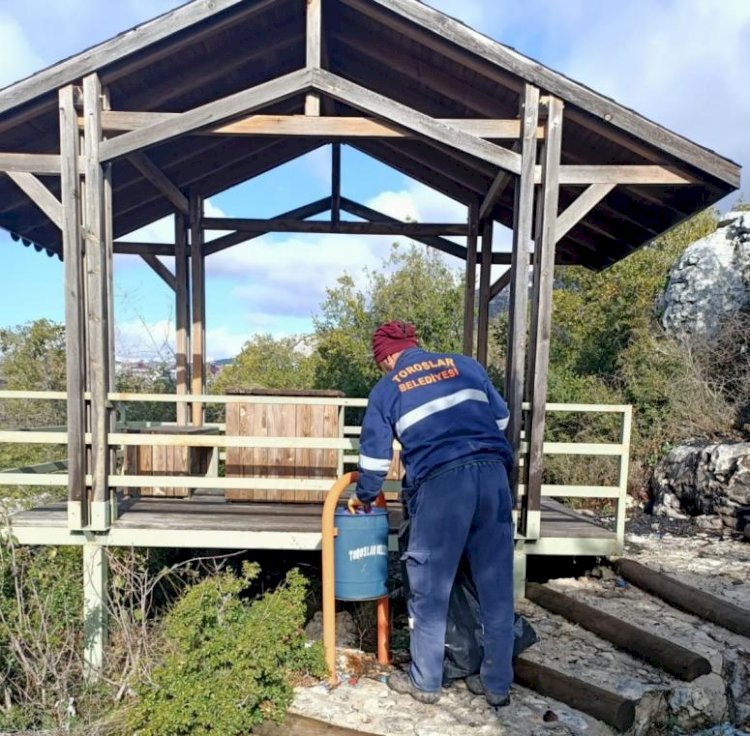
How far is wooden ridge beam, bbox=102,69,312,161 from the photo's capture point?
442 centimetres

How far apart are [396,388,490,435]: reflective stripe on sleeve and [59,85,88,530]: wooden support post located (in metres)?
2.45

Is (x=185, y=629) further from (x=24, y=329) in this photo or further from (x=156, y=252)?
(x=24, y=329)

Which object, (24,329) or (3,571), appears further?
(24,329)

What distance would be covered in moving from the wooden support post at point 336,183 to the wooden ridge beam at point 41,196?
3.55 metres

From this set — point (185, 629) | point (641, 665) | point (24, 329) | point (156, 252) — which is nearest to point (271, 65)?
point (156, 252)

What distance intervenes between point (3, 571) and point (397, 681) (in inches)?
114

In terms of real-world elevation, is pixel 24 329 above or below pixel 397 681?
above

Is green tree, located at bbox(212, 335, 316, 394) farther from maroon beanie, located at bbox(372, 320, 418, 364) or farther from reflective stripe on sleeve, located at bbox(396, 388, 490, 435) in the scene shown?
reflective stripe on sleeve, located at bbox(396, 388, 490, 435)

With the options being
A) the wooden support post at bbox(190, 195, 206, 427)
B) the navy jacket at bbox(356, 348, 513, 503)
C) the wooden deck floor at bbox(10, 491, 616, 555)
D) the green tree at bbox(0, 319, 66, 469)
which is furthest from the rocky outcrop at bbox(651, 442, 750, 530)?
the green tree at bbox(0, 319, 66, 469)

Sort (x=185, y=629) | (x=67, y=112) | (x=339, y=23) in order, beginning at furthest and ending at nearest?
(x=339, y=23)
(x=67, y=112)
(x=185, y=629)

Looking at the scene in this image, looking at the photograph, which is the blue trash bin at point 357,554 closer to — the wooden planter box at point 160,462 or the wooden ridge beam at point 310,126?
the wooden planter box at point 160,462

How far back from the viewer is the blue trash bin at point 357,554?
141 inches

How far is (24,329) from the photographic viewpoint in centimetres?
1384

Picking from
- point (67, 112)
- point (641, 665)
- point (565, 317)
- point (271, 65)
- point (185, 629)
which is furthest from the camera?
point (565, 317)
